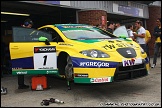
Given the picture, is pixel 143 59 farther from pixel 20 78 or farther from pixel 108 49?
pixel 20 78

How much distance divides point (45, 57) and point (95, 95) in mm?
1369

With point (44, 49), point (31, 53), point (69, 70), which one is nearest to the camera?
point (69, 70)

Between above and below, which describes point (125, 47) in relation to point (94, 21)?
below

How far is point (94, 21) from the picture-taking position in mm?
11203

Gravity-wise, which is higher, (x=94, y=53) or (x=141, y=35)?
(x=141, y=35)

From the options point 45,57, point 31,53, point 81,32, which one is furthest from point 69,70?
point 81,32

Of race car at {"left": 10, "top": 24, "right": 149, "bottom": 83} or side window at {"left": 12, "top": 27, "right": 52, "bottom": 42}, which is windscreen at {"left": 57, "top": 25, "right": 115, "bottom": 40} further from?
side window at {"left": 12, "top": 27, "right": 52, "bottom": 42}

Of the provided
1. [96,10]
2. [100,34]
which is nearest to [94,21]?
[96,10]

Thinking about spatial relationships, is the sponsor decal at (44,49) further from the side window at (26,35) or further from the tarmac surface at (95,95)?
the tarmac surface at (95,95)

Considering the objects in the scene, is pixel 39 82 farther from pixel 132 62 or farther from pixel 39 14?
pixel 39 14

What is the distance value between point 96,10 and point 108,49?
6418mm

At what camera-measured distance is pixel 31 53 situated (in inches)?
223

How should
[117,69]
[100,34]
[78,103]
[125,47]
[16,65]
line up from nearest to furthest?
[78,103], [117,69], [125,47], [16,65], [100,34]

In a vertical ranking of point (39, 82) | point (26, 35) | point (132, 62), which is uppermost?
point (26, 35)
